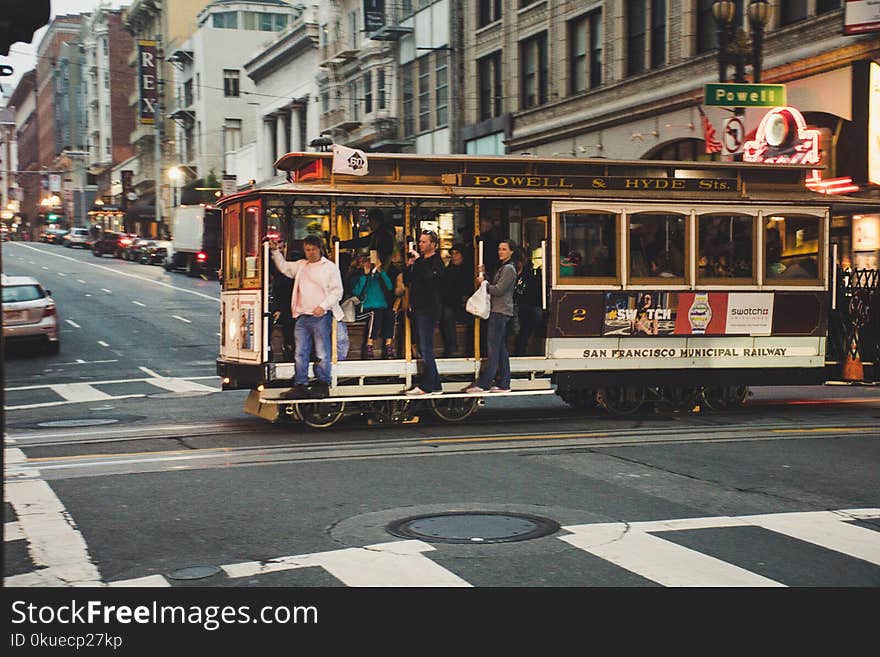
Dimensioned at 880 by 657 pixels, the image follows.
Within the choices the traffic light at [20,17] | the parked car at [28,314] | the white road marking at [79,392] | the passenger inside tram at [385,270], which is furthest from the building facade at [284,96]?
the traffic light at [20,17]

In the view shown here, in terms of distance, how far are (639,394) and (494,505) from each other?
660cm

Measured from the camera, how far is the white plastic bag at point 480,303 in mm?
13703

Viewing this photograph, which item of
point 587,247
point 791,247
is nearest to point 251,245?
point 587,247

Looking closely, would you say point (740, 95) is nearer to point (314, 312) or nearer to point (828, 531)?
point (314, 312)

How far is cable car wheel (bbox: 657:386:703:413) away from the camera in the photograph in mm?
15094

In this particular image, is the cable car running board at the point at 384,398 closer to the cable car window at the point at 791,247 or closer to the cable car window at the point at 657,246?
the cable car window at the point at 657,246

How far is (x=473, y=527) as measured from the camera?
789 cm

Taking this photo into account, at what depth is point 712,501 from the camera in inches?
349

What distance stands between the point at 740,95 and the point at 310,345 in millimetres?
10792

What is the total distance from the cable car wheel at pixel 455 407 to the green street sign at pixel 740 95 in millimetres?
8791

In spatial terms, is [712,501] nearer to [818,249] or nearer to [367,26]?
[818,249]

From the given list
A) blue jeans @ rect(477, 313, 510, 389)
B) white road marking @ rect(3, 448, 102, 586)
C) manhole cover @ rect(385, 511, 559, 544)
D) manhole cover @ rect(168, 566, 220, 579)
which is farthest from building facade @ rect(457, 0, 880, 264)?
manhole cover @ rect(168, 566, 220, 579)

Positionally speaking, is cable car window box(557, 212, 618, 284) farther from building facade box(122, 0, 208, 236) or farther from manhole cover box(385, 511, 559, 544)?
building facade box(122, 0, 208, 236)
